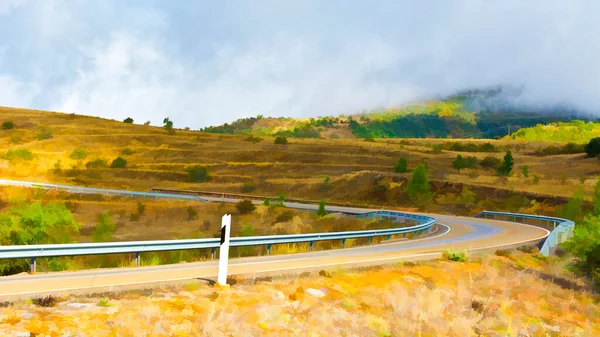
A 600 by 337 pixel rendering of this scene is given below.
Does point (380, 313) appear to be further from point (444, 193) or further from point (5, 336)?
point (444, 193)

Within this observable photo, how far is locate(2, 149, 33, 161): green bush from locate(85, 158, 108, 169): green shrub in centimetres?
818

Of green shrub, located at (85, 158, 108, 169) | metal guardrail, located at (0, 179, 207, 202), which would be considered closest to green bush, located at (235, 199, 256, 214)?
metal guardrail, located at (0, 179, 207, 202)

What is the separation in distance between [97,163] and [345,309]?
3324 inches

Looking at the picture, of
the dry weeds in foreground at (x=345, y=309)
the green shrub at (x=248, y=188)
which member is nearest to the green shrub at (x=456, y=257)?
the dry weeds in foreground at (x=345, y=309)

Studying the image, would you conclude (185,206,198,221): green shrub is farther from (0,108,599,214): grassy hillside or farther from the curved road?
(0,108,599,214): grassy hillside

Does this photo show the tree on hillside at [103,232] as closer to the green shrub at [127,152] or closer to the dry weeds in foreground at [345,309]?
the dry weeds in foreground at [345,309]

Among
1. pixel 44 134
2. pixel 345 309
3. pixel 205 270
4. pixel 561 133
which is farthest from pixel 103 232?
pixel 561 133

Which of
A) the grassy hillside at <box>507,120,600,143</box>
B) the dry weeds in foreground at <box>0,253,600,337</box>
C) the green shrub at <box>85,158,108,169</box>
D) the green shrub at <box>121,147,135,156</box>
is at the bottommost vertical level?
the green shrub at <box>85,158,108,169</box>

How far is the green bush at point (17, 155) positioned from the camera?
84256 millimetres

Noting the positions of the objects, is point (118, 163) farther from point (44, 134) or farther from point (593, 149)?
point (593, 149)

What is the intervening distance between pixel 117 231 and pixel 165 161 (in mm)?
60824

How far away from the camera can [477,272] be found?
17297mm

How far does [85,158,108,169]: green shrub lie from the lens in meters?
87.6

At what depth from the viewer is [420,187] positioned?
61.6 m
